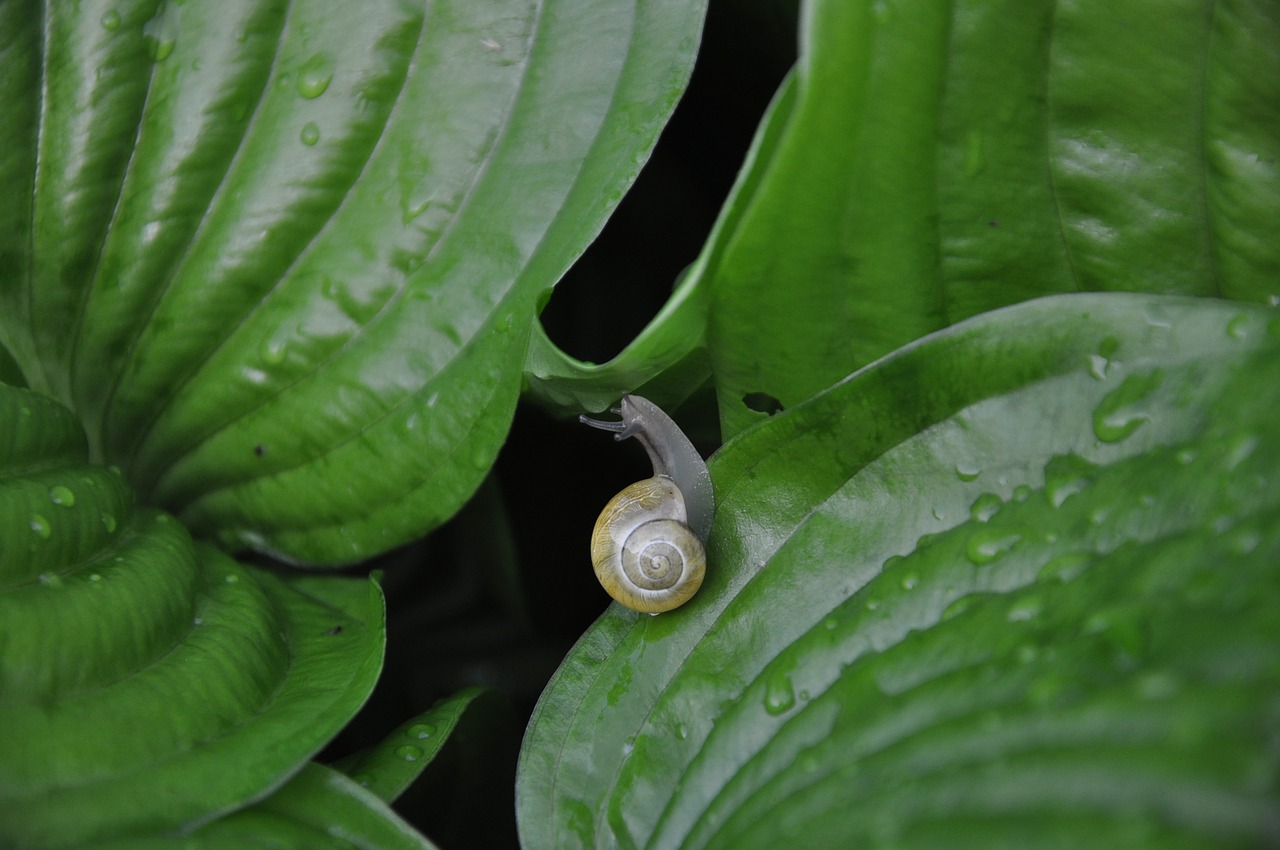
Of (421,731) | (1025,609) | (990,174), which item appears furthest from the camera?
(421,731)

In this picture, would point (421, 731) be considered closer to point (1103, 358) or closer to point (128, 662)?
point (128, 662)

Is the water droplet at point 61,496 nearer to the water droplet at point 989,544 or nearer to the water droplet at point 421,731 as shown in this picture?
the water droplet at point 421,731

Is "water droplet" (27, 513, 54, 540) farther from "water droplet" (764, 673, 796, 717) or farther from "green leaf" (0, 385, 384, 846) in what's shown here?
"water droplet" (764, 673, 796, 717)

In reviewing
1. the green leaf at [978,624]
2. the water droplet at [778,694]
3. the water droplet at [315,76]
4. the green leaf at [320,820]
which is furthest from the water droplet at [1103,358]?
the water droplet at [315,76]

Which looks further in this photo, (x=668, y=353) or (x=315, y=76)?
(x=315, y=76)

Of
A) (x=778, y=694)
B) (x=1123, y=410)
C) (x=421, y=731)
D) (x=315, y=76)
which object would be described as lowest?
(x=421, y=731)

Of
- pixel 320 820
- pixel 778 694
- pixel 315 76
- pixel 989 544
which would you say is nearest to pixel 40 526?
pixel 320 820

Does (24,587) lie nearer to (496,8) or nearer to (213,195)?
(213,195)

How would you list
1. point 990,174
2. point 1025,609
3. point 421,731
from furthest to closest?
point 421,731
point 990,174
point 1025,609
